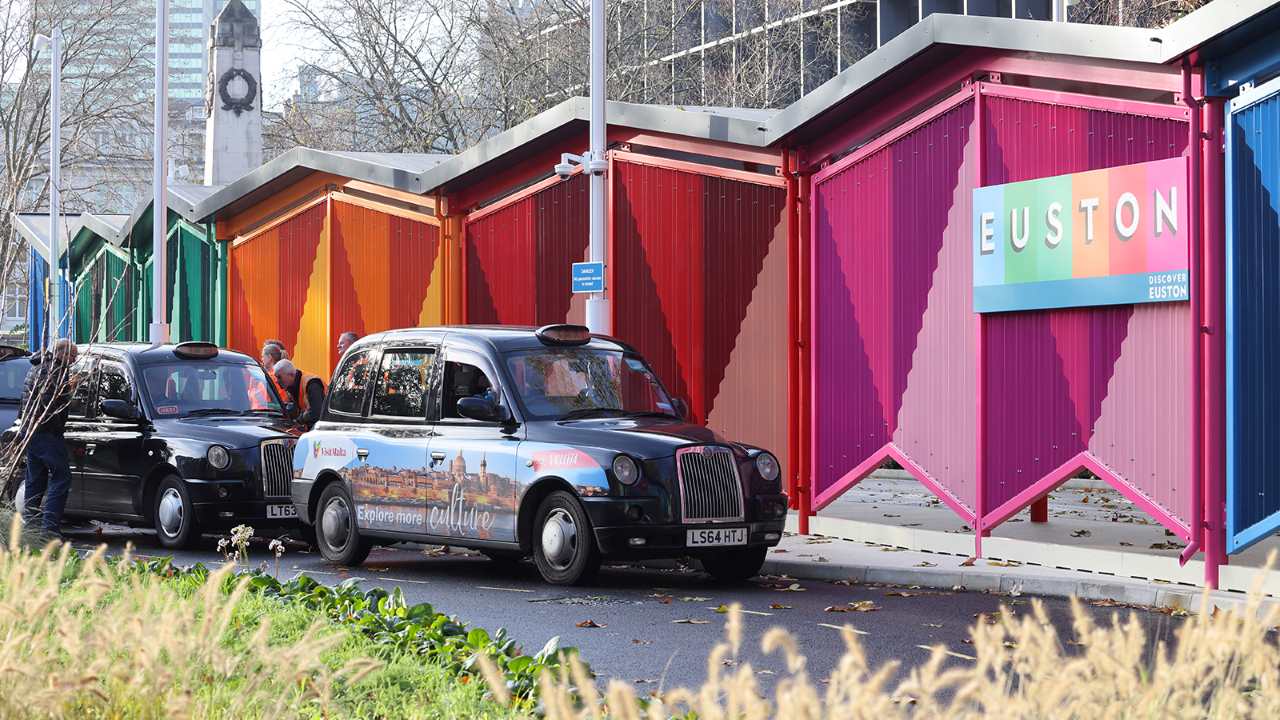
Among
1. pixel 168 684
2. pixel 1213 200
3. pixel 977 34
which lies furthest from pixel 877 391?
pixel 168 684

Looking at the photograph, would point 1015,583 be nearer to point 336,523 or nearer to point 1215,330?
point 1215,330

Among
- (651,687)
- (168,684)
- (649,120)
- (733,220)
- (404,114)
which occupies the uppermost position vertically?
(404,114)

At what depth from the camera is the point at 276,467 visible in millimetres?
15586

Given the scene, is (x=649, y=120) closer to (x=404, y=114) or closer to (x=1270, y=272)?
(x=1270, y=272)

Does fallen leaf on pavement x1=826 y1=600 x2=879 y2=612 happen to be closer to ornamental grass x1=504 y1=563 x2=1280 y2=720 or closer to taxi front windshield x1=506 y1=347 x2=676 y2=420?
taxi front windshield x1=506 y1=347 x2=676 y2=420

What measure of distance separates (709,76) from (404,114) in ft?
25.7

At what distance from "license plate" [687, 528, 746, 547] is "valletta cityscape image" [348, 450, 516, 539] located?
1.32m

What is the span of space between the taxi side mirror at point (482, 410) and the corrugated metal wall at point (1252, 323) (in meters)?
4.98

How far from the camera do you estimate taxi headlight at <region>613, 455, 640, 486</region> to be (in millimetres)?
11984

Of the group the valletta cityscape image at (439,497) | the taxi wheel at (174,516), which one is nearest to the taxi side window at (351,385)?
the valletta cityscape image at (439,497)

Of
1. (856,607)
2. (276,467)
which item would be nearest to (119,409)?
(276,467)

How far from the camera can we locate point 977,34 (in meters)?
13.6

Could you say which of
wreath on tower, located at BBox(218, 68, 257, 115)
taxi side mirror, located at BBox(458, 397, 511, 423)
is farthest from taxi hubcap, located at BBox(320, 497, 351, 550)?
wreath on tower, located at BBox(218, 68, 257, 115)

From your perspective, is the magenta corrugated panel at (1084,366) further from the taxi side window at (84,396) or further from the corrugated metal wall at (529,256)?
the taxi side window at (84,396)
